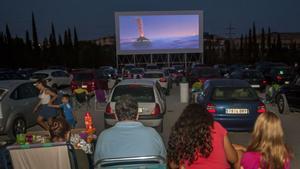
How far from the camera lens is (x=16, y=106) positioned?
36.1 ft

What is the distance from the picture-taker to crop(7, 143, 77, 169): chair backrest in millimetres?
4461

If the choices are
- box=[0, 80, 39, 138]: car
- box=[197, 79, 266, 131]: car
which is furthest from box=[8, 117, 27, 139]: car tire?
box=[197, 79, 266, 131]: car

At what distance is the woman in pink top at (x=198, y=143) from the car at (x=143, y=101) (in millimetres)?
6720

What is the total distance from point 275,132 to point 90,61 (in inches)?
2796

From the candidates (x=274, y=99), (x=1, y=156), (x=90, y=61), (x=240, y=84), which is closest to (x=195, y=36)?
(x=90, y=61)

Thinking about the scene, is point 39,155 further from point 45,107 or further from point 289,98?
point 289,98

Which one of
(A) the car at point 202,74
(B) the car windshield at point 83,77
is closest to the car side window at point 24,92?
(B) the car windshield at point 83,77

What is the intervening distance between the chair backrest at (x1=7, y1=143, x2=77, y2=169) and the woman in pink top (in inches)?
Result: 52.2

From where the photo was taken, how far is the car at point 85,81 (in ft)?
73.9

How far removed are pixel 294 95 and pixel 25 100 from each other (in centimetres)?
925

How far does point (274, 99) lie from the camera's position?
1772 cm

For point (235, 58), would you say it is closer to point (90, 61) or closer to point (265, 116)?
point (90, 61)

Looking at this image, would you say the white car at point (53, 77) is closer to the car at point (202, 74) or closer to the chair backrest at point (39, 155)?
the car at point (202, 74)

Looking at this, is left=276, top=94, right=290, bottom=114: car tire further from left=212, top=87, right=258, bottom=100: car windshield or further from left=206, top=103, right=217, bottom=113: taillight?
left=206, top=103, right=217, bottom=113: taillight
